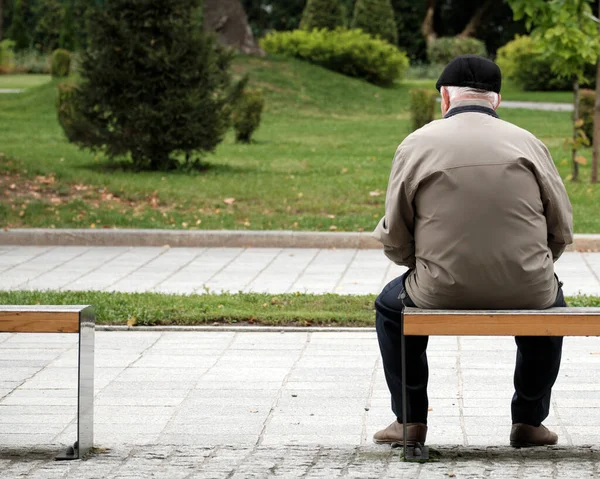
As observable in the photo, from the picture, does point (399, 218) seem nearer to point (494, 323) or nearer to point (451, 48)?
point (494, 323)

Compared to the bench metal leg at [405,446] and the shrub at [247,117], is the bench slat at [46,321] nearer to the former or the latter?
the bench metal leg at [405,446]

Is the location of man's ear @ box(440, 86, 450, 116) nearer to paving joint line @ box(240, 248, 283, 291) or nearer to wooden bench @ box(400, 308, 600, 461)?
wooden bench @ box(400, 308, 600, 461)

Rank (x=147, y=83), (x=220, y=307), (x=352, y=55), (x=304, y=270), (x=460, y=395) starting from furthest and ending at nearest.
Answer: (x=352, y=55) < (x=147, y=83) < (x=304, y=270) < (x=220, y=307) < (x=460, y=395)

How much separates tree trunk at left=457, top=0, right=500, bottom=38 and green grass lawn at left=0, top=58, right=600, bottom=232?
90.0 feet

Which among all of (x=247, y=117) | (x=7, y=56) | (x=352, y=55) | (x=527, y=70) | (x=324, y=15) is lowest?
(x=7, y=56)

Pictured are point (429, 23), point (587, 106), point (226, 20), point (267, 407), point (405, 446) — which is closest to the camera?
point (405, 446)

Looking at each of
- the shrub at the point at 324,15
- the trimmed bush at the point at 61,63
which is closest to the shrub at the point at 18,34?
the shrub at the point at 324,15

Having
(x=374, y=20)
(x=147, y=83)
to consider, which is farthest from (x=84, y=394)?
(x=374, y=20)

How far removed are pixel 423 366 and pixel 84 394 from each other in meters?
1.46

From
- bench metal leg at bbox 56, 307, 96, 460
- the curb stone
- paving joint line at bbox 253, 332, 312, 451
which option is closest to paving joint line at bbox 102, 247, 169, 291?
the curb stone

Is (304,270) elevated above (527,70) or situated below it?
above

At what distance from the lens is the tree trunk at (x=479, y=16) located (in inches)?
2012

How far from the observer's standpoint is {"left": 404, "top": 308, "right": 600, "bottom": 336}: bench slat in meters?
4.38

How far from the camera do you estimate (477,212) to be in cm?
431
